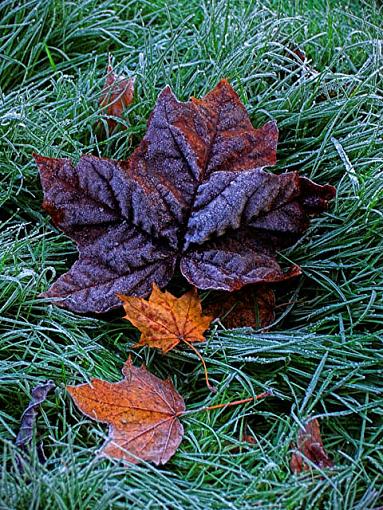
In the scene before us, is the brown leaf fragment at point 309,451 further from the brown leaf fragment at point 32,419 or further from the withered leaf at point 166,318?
the brown leaf fragment at point 32,419

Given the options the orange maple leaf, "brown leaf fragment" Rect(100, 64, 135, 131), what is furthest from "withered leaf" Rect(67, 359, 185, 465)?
"brown leaf fragment" Rect(100, 64, 135, 131)

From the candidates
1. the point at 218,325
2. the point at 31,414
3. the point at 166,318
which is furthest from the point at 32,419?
the point at 218,325

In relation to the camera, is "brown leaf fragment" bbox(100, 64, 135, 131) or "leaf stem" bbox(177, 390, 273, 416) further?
"brown leaf fragment" bbox(100, 64, 135, 131)

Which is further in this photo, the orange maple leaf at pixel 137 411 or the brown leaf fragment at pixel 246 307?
the brown leaf fragment at pixel 246 307

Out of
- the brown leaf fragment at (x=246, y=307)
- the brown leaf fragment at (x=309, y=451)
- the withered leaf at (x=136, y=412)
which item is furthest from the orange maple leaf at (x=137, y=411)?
the brown leaf fragment at (x=246, y=307)

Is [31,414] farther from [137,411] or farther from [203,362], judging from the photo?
[203,362]

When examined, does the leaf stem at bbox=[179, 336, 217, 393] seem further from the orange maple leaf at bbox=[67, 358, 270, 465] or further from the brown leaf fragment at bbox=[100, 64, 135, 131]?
the brown leaf fragment at bbox=[100, 64, 135, 131]
